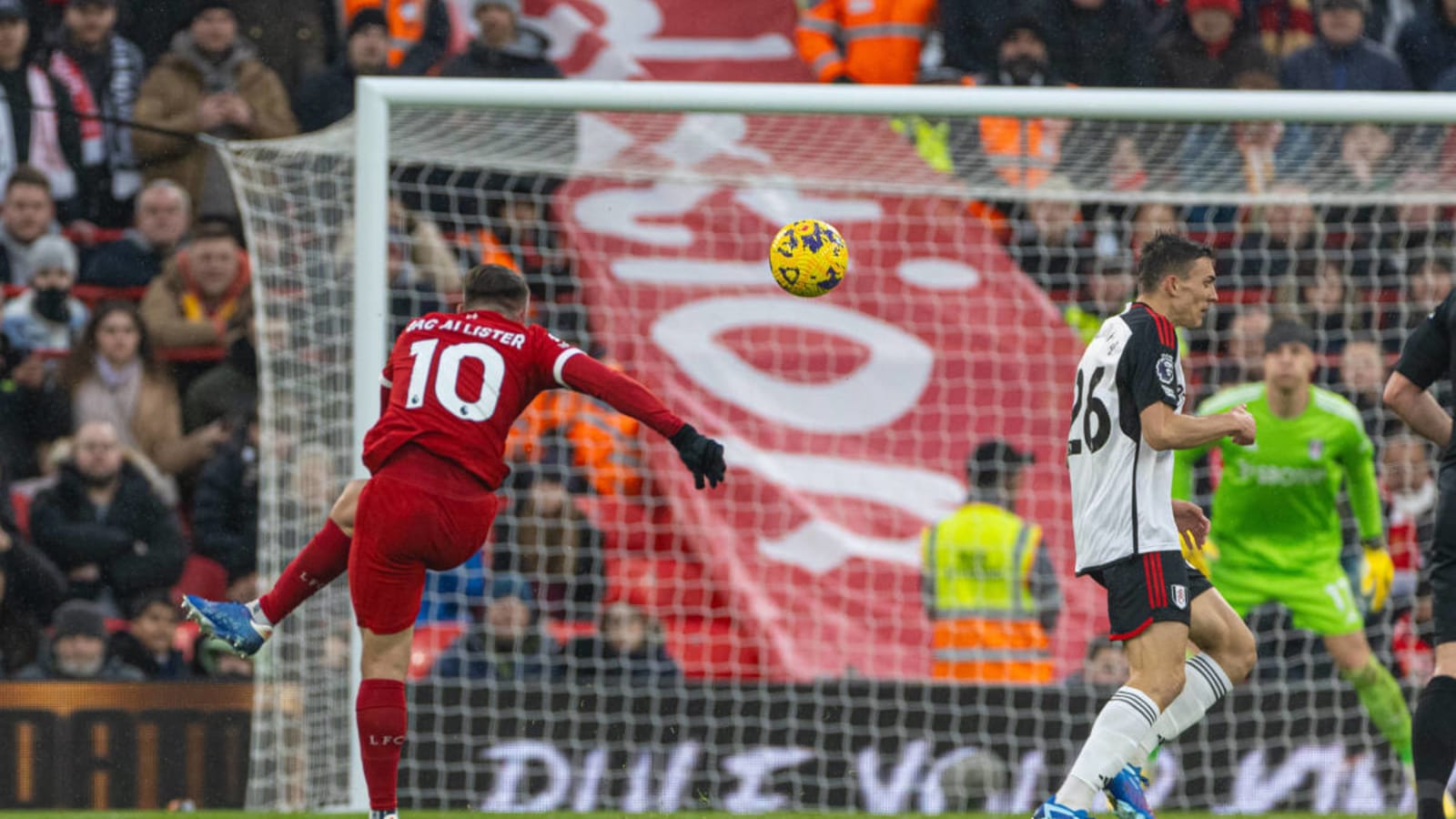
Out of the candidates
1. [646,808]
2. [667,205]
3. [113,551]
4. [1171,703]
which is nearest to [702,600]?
[646,808]

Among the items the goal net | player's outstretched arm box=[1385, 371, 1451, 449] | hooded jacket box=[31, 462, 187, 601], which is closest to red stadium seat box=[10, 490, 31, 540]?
hooded jacket box=[31, 462, 187, 601]

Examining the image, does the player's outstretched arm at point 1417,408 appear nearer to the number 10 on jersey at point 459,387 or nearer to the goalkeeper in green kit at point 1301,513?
the goalkeeper in green kit at point 1301,513

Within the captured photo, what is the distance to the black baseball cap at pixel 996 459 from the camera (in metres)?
10.7

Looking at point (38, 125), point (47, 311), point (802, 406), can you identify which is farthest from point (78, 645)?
point (802, 406)

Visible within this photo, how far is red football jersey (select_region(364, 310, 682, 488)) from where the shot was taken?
6434mm

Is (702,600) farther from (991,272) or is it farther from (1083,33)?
(1083,33)

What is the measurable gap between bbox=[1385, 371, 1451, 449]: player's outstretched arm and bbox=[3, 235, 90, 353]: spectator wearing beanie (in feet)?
24.2

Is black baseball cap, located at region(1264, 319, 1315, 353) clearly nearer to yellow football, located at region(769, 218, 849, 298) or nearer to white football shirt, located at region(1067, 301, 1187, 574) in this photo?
yellow football, located at region(769, 218, 849, 298)

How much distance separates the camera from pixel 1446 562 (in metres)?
5.96

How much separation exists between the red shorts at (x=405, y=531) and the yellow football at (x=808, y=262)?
4.83 ft

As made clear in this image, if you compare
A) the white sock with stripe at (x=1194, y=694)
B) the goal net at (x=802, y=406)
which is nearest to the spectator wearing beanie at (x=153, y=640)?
the goal net at (x=802, y=406)

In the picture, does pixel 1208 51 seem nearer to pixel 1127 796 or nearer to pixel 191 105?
pixel 191 105

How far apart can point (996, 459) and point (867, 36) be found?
3116mm

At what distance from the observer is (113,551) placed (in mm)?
10250
